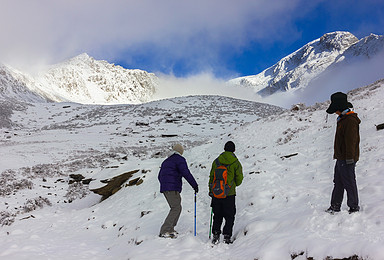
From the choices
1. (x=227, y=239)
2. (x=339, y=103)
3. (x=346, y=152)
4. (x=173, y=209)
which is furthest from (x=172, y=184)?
(x=339, y=103)

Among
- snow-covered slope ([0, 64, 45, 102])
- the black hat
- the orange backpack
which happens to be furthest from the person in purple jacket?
snow-covered slope ([0, 64, 45, 102])

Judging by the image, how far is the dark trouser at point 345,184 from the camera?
482cm

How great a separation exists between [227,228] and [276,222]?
3.79 ft

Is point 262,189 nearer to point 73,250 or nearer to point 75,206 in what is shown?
point 73,250

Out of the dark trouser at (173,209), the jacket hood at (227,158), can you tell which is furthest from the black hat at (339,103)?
the dark trouser at (173,209)

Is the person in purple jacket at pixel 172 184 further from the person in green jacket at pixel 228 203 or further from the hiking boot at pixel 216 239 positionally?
the hiking boot at pixel 216 239

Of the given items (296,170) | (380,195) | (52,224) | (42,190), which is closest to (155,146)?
(42,190)

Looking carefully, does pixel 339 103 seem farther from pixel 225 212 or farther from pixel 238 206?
pixel 238 206

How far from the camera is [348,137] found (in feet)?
15.9

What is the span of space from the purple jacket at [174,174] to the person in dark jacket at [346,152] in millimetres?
3337

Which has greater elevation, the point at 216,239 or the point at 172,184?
the point at 172,184

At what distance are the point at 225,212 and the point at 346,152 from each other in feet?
9.65

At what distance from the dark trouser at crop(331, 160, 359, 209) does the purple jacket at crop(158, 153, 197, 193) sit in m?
3.29

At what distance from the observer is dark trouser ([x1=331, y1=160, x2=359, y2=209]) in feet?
15.8
